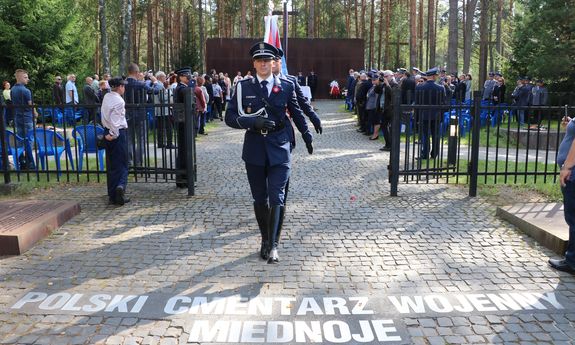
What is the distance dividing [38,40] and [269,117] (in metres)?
20.9

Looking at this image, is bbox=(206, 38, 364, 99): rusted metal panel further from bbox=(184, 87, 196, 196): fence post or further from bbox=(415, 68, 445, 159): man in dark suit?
bbox=(184, 87, 196, 196): fence post

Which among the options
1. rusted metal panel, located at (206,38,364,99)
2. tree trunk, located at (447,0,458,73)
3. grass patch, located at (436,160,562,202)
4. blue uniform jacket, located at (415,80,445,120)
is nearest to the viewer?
grass patch, located at (436,160,562,202)

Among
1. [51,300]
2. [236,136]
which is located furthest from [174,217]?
[236,136]

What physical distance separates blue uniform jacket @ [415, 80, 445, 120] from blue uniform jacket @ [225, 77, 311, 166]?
3616 mm

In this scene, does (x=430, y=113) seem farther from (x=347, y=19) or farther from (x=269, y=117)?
(x=347, y=19)

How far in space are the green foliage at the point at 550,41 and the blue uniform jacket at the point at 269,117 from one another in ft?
60.9

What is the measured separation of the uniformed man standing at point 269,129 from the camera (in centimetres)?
542

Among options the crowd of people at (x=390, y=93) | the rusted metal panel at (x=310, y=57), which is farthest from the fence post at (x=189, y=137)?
the rusted metal panel at (x=310, y=57)

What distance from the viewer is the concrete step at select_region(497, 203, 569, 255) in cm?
578

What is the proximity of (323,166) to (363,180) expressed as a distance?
157 cm

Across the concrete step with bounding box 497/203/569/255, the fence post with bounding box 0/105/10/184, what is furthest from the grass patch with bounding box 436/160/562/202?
the fence post with bounding box 0/105/10/184

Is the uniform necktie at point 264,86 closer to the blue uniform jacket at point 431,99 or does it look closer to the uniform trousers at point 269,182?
the uniform trousers at point 269,182

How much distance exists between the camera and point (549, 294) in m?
4.73

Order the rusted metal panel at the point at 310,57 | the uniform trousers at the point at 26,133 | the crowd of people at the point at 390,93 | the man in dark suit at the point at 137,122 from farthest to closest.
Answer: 1. the rusted metal panel at the point at 310,57
2. the crowd of people at the point at 390,93
3. the uniform trousers at the point at 26,133
4. the man in dark suit at the point at 137,122
